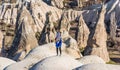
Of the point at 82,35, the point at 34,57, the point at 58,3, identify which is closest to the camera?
the point at 34,57

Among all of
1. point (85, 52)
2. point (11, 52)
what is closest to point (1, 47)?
point (11, 52)

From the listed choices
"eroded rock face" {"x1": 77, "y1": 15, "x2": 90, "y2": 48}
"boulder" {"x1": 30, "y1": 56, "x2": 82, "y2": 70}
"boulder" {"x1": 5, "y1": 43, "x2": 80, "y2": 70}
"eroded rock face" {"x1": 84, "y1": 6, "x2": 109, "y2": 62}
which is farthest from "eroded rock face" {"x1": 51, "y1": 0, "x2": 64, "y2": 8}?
"boulder" {"x1": 30, "y1": 56, "x2": 82, "y2": 70}

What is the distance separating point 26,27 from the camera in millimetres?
60062

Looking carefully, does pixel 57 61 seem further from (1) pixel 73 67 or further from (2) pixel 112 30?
(2) pixel 112 30

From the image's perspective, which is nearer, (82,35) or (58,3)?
(82,35)

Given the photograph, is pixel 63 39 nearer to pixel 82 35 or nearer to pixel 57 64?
pixel 82 35

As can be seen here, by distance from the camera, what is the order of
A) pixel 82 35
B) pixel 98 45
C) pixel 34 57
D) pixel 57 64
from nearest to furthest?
1. pixel 57 64
2. pixel 34 57
3. pixel 98 45
4. pixel 82 35

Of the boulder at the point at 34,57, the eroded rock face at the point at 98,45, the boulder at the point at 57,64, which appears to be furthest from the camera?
the eroded rock face at the point at 98,45

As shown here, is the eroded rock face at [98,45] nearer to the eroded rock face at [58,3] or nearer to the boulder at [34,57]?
the boulder at [34,57]

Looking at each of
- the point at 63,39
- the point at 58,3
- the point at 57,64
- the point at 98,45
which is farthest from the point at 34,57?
the point at 58,3

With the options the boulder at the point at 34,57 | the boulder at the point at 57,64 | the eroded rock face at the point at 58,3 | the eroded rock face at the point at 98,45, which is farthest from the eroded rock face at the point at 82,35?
the eroded rock face at the point at 58,3

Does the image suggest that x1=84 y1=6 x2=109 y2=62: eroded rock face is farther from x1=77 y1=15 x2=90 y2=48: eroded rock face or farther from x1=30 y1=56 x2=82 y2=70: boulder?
x1=30 y1=56 x2=82 y2=70: boulder

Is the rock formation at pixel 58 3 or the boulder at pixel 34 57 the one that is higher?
the boulder at pixel 34 57

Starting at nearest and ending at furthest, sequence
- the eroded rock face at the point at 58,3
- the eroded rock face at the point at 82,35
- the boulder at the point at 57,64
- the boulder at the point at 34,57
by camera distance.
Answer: the boulder at the point at 57,64 → the boulder at the point at 34,57 → the eroded rock face at the point at 82,35 → the eroded rock face at the point at 58,3
